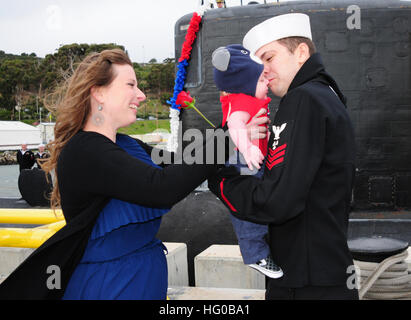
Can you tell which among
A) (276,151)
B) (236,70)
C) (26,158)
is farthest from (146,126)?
(276,151)

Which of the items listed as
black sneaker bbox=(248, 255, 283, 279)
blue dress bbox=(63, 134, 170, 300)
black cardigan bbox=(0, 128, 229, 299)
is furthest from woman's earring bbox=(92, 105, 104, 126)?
black sneaker bbox=(248, 255, 283, 279)

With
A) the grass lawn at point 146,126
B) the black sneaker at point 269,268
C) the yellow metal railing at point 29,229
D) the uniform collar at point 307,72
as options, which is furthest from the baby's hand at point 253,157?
the grass lawn at point 146,126

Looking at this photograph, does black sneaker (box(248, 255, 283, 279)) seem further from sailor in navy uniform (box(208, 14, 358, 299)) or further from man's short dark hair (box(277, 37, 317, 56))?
man's short dark hair (box(277, 37, 317, 56))

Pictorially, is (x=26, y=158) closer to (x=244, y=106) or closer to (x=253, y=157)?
(x=244, y=106)

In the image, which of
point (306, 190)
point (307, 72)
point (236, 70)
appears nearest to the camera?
point (306, 190)

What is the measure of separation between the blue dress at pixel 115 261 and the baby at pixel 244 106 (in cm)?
48

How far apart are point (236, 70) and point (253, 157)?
46cm

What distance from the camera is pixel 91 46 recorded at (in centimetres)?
8800

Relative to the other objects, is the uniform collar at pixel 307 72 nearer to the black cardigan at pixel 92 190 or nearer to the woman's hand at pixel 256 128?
the woman's hand at pixel 256 128

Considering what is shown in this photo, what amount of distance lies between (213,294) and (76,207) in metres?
1.93

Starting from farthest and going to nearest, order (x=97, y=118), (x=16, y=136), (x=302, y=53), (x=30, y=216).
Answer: (x=16, y=136)
(x=30, y=216)
(x=97, y=118)
(x=302, y=53)

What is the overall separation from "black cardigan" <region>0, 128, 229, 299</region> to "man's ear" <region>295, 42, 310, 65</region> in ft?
1.71

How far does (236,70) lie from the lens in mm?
2115

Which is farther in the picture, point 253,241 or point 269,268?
point 253,241
